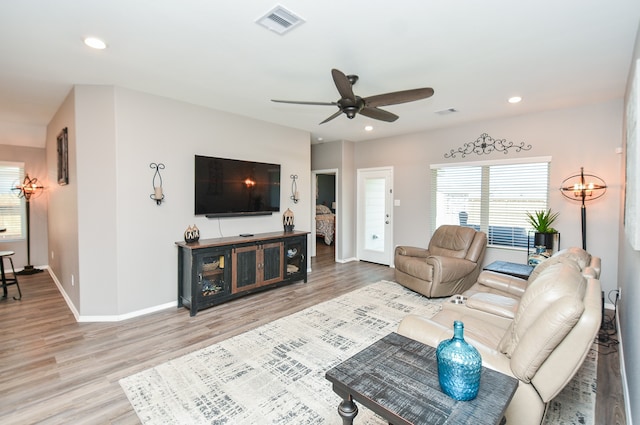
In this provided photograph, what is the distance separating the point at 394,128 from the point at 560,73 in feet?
8.63

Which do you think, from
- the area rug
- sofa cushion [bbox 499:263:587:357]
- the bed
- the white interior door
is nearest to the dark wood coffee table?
sofa cushion [bbox 499:263:587:357]

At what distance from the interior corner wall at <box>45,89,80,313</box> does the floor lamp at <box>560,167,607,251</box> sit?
20.3ft

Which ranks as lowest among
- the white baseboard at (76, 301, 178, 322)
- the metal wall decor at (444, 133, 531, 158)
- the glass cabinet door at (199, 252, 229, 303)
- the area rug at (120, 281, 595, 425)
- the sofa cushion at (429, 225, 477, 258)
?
the area rug at (120, 281, 595, 425)

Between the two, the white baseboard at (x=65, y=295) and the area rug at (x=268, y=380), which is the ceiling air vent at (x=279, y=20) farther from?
the white baseboard at (x=65, y=295)

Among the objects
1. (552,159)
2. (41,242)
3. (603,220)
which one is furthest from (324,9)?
(41,242)

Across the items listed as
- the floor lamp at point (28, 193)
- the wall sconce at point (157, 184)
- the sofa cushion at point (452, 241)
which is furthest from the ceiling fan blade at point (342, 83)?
the floor lamp at point (28, 193)

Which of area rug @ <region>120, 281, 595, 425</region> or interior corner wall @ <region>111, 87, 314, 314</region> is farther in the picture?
interior corner wall @ <region>111, 87, 314, 314</region>

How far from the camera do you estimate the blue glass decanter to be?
1.26m

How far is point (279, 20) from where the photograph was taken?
2184 mm

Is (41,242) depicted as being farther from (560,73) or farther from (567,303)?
(560,73)

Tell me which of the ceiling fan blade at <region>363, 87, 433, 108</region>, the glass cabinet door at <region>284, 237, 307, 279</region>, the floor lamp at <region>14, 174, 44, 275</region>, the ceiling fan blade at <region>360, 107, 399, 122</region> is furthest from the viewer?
the floor lamp at <region>14, 174, 44, 275</region>

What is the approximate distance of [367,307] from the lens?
3.94 meters

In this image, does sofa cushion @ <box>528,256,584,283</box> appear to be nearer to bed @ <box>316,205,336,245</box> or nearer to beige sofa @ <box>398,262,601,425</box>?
beige sofa @ <box>398,262,601,425</box>

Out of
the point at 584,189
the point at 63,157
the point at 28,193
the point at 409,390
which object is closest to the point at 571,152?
the point at 584,189
